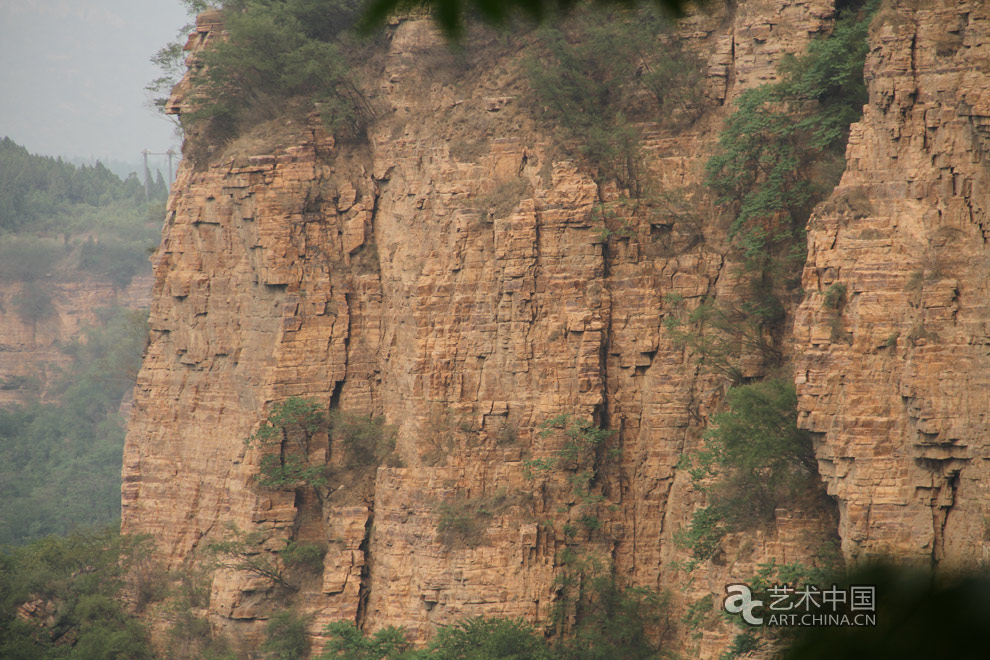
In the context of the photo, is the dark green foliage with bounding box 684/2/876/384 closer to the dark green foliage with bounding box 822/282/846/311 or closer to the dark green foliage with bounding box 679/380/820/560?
the dark green foliage with bounding box 679/380/820/560

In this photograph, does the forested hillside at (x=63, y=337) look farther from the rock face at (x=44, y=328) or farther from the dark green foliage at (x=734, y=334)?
the dark green foliage at (x=734, y=334)

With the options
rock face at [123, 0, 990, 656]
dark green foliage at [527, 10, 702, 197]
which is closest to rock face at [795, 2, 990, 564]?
rock face at [123, 0, 990, 656]

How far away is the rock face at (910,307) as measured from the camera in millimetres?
15922

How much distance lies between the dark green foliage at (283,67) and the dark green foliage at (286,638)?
38.0 feet

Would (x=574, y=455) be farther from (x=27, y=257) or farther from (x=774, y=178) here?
(x=27, y=257)

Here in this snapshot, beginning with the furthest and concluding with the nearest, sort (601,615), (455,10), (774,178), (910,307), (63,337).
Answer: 1. (63,337)
2. (601,615)
3. (774,178)
4. (910,307)
5. (455,10)

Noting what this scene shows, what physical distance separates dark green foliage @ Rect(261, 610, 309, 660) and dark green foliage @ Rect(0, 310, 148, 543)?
23337 mm

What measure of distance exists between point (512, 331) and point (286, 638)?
841 centimetres

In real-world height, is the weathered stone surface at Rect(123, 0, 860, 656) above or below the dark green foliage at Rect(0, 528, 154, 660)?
above

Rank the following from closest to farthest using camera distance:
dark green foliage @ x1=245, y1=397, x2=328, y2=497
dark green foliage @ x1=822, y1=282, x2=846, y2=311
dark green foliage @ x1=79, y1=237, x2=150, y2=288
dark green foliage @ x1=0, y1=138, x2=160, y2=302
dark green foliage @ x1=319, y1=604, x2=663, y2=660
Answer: dark green foliage @ x1=822, y1=282, x2=846, y2=311 < dark green foliage @ x1=319, y1=604, x2=663, y2=660 < dark green foliage @ x1=245, y1=397, x2=328, y2=497 < dark green foliage @ x1=0, y1=138, x2=160, y2=302 < dark green foliage @ x1=79, y1=237, x2=150, y2=288

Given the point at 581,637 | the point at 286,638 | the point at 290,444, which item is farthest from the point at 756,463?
the point at 290,444

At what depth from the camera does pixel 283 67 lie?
26.8 m

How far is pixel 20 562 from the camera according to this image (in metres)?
28.6

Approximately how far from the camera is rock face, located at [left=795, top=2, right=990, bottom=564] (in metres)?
15.9
